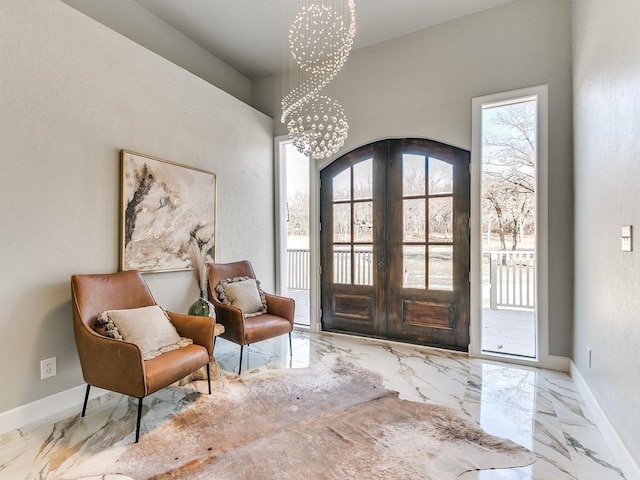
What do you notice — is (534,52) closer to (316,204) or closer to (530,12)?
(530,12)

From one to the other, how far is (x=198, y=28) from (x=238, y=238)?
2.30 meters

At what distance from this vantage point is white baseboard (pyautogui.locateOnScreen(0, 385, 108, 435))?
2070 millimetres

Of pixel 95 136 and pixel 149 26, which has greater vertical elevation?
pixel 149 26

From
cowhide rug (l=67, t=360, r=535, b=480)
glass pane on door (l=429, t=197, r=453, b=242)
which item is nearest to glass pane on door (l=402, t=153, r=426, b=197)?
glass pane on door (l=429, t=197, r=453, b=242)

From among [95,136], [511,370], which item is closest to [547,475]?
[511,370]

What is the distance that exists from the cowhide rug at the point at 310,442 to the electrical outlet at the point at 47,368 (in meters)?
0.83

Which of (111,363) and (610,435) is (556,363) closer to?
(610,435)

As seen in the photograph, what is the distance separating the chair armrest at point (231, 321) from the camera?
2.94 meters

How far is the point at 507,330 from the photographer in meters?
4.20

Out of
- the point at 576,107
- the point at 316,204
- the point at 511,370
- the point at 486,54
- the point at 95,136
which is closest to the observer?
the point at 95,136

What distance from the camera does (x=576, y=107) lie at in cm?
285

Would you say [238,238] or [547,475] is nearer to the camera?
[547,475]

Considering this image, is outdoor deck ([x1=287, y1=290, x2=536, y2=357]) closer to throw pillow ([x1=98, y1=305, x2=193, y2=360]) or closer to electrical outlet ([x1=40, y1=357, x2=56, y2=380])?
throw pillow ([x1=98, y1=305, x2=193, y2=360])

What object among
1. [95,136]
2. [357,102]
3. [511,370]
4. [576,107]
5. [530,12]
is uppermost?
[530,12]
